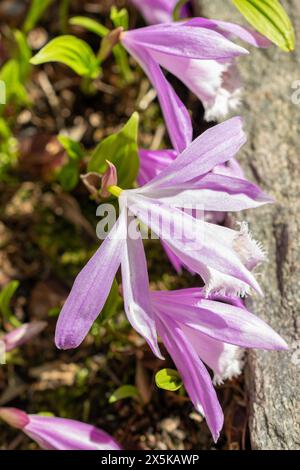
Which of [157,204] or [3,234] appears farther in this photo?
[3,234]

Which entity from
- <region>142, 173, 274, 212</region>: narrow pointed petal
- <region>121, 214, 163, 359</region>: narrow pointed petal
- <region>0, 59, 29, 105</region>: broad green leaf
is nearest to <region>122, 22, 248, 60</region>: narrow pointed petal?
<region>142, 173, 274, 212</region>: narrow pointed petal

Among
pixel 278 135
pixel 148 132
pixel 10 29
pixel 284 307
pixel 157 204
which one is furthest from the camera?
pixel 10 29

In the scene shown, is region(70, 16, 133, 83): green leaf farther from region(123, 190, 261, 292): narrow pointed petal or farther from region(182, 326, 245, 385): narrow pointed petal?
region(182, 326, 245, 385): narrow pointed petal

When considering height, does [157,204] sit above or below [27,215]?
above

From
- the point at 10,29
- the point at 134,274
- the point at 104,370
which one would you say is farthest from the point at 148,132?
the point at 134,274

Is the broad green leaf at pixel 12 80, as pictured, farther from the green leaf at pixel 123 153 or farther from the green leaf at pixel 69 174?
the green leaf at pixel 123 153

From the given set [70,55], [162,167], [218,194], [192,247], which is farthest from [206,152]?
[70,55]

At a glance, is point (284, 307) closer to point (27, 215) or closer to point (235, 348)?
point (235, 348)
